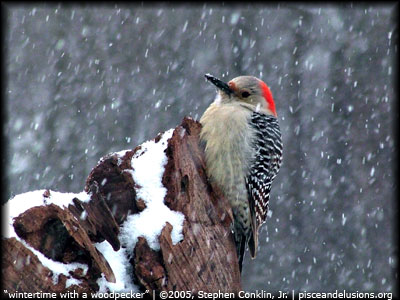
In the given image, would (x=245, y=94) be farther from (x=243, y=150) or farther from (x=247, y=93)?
(x=243, y=150)

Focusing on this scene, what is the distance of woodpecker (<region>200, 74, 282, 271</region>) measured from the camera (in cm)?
493

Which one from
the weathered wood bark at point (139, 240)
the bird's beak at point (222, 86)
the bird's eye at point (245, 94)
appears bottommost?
the weathered wood bark at point (139, 240)

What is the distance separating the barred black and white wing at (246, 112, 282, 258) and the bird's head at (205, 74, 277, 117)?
17cm

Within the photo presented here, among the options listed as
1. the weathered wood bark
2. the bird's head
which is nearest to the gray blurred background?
the bird's head

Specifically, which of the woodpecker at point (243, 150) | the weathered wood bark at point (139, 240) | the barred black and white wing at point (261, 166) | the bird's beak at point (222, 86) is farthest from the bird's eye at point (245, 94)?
the weathered wood bark at point (139, 240)

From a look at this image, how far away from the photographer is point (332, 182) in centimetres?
1071

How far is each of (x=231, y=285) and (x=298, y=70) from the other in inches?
319

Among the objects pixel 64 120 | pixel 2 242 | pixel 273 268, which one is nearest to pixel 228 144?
pixel 2 242

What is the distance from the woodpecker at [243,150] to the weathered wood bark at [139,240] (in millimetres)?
449

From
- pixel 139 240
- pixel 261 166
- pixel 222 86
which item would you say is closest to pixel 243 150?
pixel 261 166

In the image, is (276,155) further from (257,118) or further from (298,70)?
(298,70)

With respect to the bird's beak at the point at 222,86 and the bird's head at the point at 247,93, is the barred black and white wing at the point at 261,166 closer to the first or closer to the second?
the bird's head at the point at 247,93

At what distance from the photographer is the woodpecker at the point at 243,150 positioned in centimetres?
493

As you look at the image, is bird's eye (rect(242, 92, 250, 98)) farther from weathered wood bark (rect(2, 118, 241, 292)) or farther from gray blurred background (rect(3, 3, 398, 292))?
gray blurred background (rect(3, 3, 398, 292))
